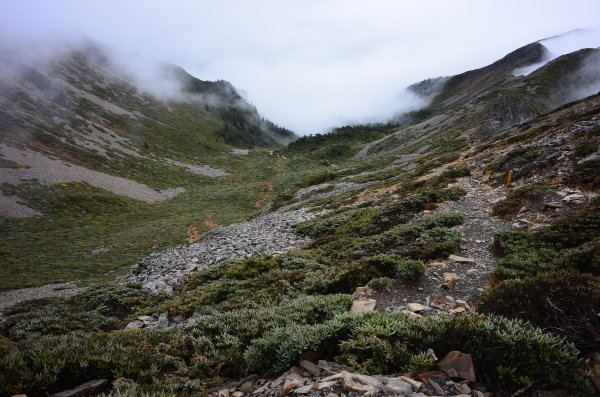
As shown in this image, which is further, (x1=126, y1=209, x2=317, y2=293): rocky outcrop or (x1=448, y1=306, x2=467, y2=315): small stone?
(x1=126, y1=209, x2=317, y2=293): rocky outcrop

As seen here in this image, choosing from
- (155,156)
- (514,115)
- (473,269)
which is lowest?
(473,269)

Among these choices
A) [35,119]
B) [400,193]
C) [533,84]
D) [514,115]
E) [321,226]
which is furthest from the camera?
[533,84]

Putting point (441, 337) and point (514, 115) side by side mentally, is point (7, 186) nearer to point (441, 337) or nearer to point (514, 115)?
point (441, 337)

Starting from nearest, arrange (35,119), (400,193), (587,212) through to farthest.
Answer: (587,212), (400,193), (35,119)

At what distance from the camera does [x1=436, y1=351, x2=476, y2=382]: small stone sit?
15.8ft

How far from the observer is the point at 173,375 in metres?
5.75

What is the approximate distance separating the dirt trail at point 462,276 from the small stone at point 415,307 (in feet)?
0.28

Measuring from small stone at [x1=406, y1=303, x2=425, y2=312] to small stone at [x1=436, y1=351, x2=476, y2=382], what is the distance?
366 centimetres

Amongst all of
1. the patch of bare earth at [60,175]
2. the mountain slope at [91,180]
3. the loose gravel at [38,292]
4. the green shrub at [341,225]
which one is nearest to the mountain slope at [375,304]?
the green shrub at [341,225]

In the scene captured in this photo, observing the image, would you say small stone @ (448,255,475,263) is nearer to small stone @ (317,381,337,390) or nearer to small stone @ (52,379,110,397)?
small stone @ (317,381,337,390)

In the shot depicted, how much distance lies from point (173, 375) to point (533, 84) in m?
125

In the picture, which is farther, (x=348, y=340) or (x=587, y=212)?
(x=587, y=212)

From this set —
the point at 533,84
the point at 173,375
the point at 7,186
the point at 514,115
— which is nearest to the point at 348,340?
the point at 173,375

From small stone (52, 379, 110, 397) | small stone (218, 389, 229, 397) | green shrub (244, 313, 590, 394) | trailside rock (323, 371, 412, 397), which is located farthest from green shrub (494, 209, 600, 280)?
small stone (52, 379, 110, 397)
